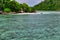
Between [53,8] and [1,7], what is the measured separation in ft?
247

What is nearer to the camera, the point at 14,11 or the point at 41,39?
the point at 41,39

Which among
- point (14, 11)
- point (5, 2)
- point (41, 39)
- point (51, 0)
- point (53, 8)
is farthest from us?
point (51, 0)

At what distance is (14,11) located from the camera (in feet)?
338

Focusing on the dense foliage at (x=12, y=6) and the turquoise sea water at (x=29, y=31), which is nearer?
the turquoise sea water at (x=29, y=31)

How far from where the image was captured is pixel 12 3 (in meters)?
108

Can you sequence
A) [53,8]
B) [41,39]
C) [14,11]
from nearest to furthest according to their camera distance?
[41,39], [14,11], [53,8]

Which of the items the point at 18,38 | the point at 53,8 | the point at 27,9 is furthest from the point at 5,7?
the point at 18,38

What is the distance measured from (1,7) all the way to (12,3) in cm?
700

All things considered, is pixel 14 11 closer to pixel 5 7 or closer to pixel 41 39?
pixel 5 7

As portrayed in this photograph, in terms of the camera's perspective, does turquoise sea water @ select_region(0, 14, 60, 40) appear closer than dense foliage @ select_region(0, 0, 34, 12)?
Yes

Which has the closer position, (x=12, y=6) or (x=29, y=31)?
(x=29, y=31)

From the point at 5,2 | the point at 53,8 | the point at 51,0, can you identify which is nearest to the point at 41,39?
the point at 5,2

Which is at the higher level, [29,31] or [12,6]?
[29,31]

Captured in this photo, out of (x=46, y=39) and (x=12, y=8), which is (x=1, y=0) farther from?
(x=46, y=39)
